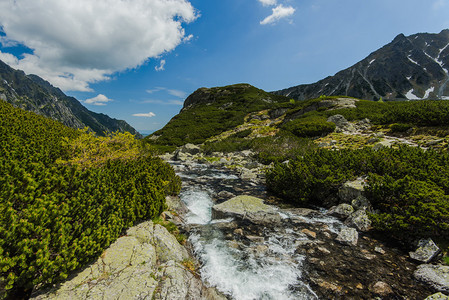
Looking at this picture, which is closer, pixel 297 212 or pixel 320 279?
pixel 320 279

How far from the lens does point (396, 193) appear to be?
767 cm

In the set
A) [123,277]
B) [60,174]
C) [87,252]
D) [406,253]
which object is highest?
[60,174]

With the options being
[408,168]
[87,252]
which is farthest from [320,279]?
[408,168]

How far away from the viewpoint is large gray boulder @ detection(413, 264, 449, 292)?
4.62 meters

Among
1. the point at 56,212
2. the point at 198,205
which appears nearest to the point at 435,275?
the point at 198,205

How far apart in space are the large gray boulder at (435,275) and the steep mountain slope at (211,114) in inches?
1494

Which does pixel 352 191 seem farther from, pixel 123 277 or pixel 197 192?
pixel 123 277

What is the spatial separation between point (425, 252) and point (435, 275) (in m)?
1.07

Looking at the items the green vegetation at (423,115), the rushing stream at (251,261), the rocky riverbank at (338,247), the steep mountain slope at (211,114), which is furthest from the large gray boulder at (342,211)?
the steep mountain slope at (211,114)

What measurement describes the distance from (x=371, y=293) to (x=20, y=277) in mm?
7315

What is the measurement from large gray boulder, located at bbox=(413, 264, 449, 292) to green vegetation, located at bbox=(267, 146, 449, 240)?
4.40 feet

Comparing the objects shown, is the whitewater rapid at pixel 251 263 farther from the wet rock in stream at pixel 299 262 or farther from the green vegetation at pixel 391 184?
the green vegetation at pixel 391 184

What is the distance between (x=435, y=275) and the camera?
16.2 feet

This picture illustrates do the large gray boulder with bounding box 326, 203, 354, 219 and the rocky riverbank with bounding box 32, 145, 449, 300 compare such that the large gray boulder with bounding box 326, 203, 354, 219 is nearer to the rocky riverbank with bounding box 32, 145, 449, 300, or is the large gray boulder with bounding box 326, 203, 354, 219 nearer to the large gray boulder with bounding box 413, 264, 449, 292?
the rocky riverbank with bounding box 32, 145, 449, 300
